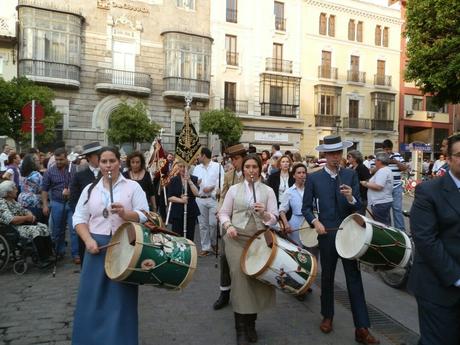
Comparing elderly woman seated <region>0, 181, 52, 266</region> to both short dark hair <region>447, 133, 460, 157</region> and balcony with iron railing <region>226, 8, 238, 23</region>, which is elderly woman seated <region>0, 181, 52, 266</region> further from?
balcony with iron railing <region>226, 8, 238, 23</region>

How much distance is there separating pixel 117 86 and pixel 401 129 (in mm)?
25335

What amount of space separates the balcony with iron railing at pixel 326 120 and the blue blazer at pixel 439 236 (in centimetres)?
3350

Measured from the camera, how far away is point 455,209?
9.42 feet

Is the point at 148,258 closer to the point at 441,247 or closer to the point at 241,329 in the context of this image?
the point at 241,329

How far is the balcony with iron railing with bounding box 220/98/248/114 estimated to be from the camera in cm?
3238

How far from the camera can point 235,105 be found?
32938 mm

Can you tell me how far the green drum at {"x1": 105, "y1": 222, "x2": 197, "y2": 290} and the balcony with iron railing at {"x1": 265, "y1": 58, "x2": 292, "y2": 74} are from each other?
31372 millimetres

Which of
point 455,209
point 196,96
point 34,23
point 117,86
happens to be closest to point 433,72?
point 196,96

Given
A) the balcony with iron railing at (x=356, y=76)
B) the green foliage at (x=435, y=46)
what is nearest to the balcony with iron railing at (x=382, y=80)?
the balcony with iron railing at (x=356, y=76)

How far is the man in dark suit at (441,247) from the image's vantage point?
285cm

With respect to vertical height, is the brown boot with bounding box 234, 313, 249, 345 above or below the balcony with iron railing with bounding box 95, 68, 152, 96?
below

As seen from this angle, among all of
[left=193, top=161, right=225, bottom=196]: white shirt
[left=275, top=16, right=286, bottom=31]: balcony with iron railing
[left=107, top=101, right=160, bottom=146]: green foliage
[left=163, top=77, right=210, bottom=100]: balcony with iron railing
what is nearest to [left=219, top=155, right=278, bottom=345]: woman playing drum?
[left=193, top=161, right=225, bottom=196]: white shirt

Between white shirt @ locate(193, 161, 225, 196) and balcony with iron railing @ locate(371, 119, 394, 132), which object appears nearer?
white shirt @ locate(193, 161, 225, 196)

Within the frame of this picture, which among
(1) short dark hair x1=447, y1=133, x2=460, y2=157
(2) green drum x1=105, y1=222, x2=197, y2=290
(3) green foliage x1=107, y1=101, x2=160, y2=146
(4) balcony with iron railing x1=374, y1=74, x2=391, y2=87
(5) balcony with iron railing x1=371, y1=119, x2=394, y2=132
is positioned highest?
(4) balcony with iron railing x1=374, y1=74, x2=391, y2=87
